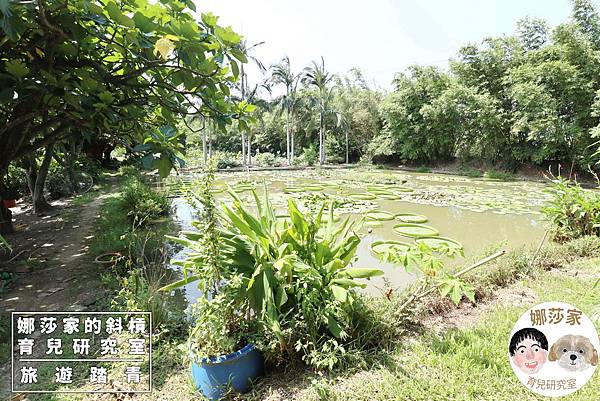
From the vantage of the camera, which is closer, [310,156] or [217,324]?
[217,324]

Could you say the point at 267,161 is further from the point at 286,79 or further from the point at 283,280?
the point at 283,280

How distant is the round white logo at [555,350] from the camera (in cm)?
138

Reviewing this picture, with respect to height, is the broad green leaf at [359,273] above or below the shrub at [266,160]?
below

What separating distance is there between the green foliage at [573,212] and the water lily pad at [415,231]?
162 cm

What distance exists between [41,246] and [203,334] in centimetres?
411

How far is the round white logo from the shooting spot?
138 centimetres

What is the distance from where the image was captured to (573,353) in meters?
1.41

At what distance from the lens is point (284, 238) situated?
→ 1.89 metres

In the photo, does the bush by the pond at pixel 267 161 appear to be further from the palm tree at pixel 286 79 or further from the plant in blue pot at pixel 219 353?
the plant in blue pot at pixel 219 353

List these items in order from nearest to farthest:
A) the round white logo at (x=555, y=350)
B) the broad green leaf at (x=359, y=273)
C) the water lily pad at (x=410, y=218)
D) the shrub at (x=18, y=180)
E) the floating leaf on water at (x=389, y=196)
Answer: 1. the round white logo at (x=555, y=350)
2. the broad green leaf at (x=359, y=273)
3. the water lily pad at (x=410, y=218)
4. the shrub at (x=18, y=180)
5. the floating leaf on water at (x=389, y=196)

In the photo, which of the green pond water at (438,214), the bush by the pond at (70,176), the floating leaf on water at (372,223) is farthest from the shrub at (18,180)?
the floating leaf on water at (372,223)

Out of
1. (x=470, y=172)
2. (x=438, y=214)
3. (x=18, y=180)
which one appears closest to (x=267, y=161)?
(x=470, y=172)

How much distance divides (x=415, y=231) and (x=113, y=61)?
4997 millimetres

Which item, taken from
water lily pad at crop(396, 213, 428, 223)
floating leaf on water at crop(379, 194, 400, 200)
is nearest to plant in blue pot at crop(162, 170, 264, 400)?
water lily pad at crop(396, 213, 428, 223)
